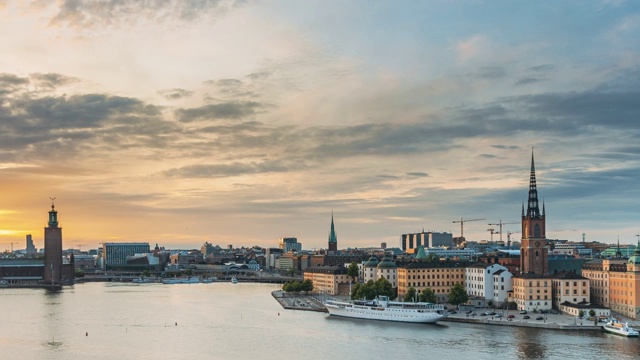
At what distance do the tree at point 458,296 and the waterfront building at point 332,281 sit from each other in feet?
96.2

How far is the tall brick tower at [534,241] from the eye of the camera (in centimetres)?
8994

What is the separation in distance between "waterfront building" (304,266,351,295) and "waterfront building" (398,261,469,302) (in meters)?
20.7

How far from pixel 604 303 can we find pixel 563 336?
1892 cm

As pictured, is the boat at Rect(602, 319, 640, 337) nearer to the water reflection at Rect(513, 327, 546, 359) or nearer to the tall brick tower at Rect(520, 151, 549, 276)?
the water reflection at Rect(513, 327, 546, 359)

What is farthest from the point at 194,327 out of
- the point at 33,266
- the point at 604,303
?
the point at 33,266

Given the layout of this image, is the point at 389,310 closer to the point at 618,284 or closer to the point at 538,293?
the point at 538,293

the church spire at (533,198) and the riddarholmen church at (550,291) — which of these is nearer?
the riddarholmen church at (550,291)

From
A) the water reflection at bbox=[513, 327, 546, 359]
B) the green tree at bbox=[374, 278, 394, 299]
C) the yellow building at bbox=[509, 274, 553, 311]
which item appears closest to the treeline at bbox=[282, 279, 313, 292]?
the green tree at bbox=[374, 278, 394, 299]

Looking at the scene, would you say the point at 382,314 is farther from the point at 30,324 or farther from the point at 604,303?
the point at 30,324

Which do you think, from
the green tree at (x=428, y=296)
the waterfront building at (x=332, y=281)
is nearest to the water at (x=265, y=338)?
the green tree at (x=428, y=296)

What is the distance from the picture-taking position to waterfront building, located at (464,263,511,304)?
283ft

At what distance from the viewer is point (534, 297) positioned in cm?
8069

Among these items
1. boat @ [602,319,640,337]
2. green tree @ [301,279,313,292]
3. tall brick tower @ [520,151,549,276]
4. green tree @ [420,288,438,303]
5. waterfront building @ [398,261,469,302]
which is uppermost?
tall brick tower @ [520,151,549,276]

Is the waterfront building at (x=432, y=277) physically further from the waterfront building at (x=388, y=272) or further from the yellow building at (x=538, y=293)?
the yellow building at (x=538, y=293)
